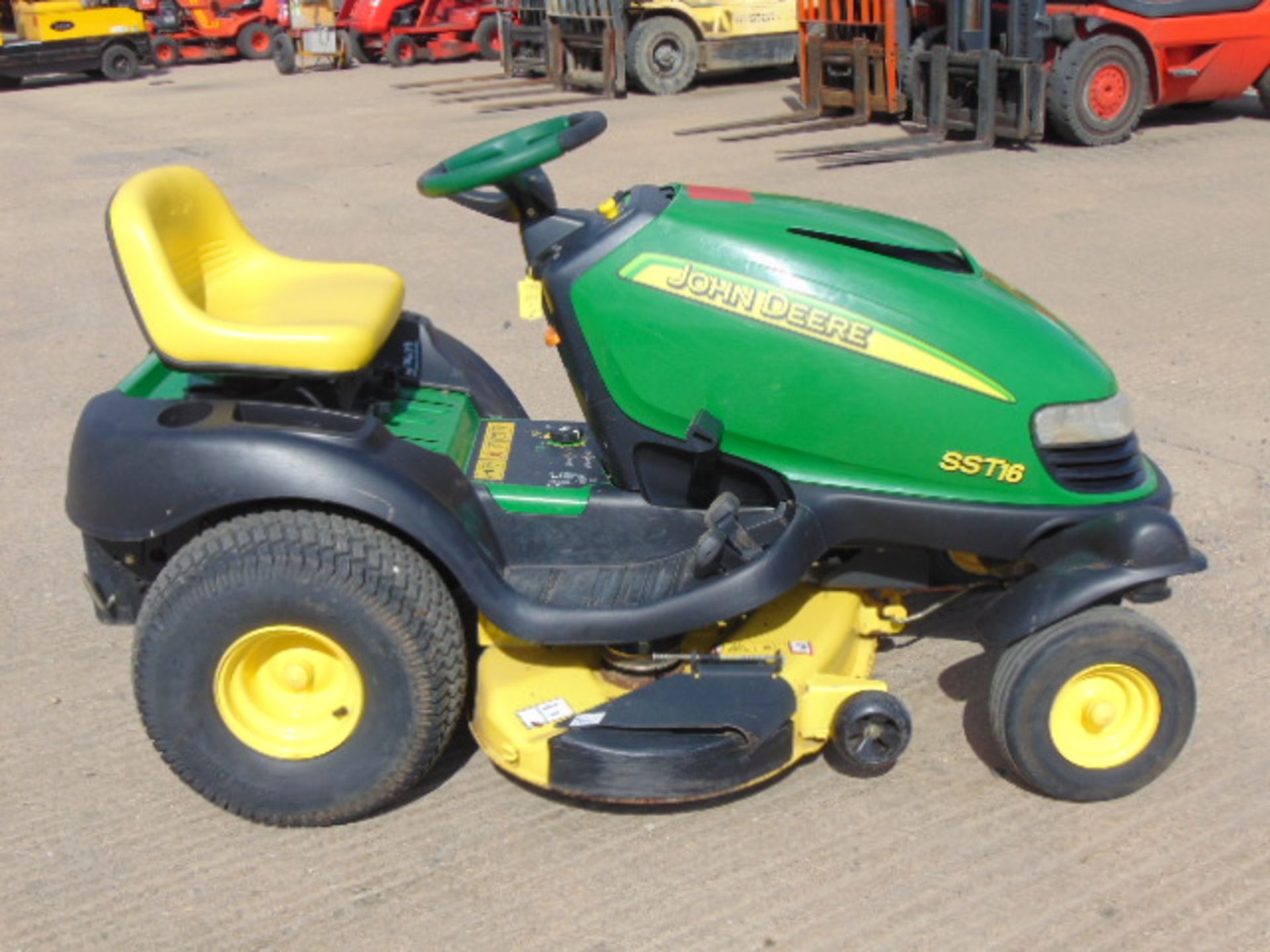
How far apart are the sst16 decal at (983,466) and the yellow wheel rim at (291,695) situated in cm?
127

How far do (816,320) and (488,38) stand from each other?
16.3 metres

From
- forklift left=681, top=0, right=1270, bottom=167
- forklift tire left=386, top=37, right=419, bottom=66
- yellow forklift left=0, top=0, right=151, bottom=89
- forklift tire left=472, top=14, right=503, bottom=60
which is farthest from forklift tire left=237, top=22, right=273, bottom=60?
forklift left=681, top=0, right=1270, bottom=167

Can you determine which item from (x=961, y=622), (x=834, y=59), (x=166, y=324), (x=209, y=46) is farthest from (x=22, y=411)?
(x=209, y=46)

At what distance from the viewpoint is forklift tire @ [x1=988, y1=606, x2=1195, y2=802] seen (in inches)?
113

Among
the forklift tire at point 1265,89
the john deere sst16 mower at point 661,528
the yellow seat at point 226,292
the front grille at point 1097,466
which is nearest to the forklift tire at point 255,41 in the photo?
the forklift tire at point 1265,89

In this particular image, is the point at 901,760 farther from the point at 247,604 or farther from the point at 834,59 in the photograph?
the point at 834,59

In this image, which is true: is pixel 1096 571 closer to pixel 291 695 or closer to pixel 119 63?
pixel 291 695

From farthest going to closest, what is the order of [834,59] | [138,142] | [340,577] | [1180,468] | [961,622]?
1. [138,142]
2. [834,59]
3. [1180,468]
4. [961,622]
5. [340,577]

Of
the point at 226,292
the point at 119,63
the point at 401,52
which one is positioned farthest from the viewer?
the point at 119,63

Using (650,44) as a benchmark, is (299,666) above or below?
below

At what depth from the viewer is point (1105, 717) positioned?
9.76 feet

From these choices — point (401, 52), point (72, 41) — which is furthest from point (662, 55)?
point (72, 41)

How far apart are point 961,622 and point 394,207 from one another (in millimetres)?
6199

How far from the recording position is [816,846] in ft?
9.57
